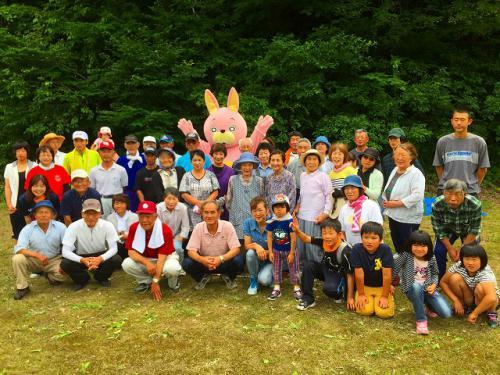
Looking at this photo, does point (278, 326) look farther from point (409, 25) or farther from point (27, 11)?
point (27, 11)

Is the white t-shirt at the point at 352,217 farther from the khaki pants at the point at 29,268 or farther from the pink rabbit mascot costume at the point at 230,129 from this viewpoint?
the khaki pants at the point at 29,268

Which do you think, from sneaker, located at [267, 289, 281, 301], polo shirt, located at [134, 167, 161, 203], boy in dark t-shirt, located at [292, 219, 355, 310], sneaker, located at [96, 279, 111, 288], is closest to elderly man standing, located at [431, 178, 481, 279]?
boy in dark t-shirt, located at [292, 219, 355, 310]

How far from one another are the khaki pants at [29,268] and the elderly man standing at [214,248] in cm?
152

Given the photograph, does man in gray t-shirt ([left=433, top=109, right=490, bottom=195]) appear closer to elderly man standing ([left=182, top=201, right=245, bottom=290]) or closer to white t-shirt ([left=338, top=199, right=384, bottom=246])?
white t-shirt ([left=338, top=199, right=384, bottom=246])

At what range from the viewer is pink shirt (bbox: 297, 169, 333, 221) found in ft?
16.3

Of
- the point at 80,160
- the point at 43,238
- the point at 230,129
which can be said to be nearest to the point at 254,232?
the point at 43,238

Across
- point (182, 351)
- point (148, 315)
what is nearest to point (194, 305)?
point (148, 315)

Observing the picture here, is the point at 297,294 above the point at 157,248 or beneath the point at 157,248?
beneath

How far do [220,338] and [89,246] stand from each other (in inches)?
84.0

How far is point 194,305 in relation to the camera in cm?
461

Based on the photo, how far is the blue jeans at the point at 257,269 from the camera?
491cm

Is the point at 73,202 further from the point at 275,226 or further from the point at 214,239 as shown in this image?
Answer: the point at 275,226

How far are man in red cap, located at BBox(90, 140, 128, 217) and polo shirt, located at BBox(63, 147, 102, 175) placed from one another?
49 cm

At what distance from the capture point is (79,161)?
638 cm
